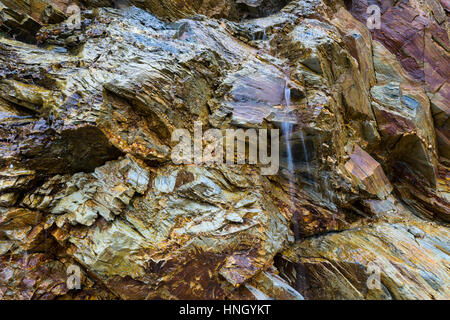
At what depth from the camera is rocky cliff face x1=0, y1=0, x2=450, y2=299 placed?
5824 mm

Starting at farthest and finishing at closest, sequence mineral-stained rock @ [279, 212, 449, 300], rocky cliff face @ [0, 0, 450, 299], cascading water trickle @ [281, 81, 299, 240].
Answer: cascading water trickle @ [281, 81, 299, 240] < mineral-stained rock @ [279, 212, 449, 300] < rocky cliff face @ [0, 0, 450, 299]

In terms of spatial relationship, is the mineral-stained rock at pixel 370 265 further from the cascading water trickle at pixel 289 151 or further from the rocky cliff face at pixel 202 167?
the cascading water trickle at pixel 289 151

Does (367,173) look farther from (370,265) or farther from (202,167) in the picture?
(202,167)

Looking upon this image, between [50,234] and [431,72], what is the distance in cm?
1965

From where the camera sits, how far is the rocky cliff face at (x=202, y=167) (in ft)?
19.1

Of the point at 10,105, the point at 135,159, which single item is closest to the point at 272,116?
the point at 135,159

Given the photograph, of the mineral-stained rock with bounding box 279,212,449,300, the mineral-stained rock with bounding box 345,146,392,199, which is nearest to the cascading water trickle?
the mineral-stained rock with bounding box 279,212,449,300

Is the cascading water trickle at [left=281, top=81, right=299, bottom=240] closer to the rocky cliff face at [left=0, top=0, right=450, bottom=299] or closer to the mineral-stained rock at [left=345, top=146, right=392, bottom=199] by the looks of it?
the rocky cliff face at [left=0, top=0, right=450, bottom=299]

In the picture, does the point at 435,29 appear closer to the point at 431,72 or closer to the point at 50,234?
the point at 431,72

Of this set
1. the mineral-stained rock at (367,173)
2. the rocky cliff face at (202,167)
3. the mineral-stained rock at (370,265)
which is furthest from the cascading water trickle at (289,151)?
the mineral-stained rock at (367,173)

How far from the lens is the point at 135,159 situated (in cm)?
665

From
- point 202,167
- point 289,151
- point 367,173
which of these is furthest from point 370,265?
point 202,167

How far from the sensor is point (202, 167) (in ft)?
23.6
